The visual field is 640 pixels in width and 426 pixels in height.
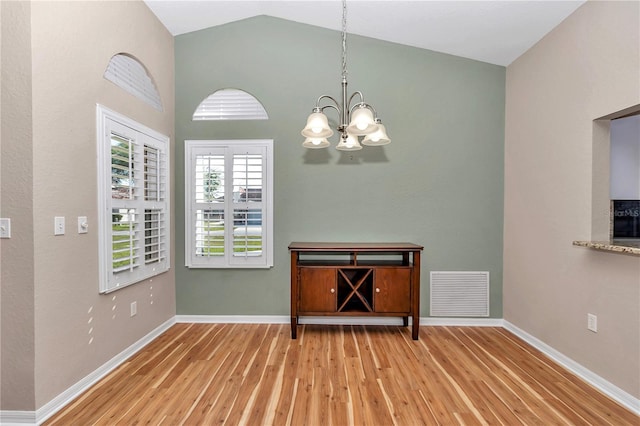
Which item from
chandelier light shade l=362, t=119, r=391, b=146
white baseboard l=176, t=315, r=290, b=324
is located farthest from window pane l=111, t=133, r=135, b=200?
chandelier light shade l=362, t=119, r=391, b=146

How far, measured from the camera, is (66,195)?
6.42 ft

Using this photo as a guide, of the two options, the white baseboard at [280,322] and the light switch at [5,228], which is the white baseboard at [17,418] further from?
the light switch at [5,228]

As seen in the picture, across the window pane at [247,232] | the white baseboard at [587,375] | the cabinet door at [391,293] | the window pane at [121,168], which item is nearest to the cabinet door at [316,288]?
the cabinet door at [391,293]

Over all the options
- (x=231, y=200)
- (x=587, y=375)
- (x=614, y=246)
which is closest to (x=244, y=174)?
(x=231, y=200)

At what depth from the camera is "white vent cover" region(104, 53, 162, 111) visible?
241 centimetres

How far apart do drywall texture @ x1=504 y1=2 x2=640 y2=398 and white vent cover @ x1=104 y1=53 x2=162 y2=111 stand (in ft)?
12.1

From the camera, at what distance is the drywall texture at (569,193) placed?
2004mm

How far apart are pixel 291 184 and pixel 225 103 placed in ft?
3.85

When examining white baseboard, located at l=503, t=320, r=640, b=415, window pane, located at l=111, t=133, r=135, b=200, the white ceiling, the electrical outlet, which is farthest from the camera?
the white ceiling

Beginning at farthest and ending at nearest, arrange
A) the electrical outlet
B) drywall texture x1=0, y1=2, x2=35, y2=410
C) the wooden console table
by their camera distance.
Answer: the wooden console table < the electrical outlet < drywall texture x1=0, y1=2, x2=35, y2=410

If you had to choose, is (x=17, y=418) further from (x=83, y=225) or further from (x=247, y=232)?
(x=247, y=232)

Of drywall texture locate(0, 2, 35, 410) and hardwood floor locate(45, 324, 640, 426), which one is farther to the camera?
hardwood floor locate(45, 324, 640, 426)

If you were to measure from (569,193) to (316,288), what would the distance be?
2.34 m

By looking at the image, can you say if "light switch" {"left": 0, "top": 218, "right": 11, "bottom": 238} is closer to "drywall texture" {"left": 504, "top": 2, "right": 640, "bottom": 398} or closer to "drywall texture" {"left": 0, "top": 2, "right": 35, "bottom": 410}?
"drywall texture" {"left": 0, "top": 2, "right": 35, "bottom": 410}
